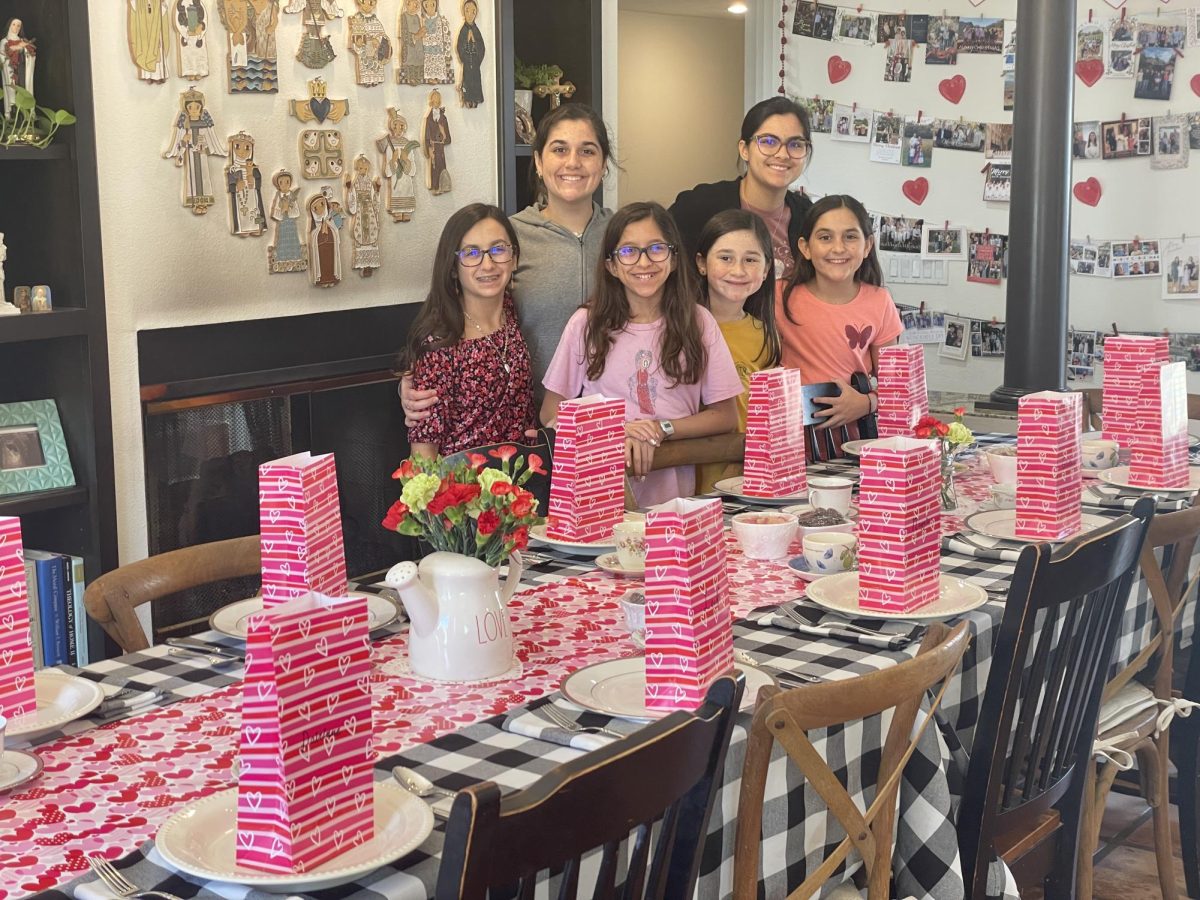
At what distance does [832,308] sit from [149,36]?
5.62 ft

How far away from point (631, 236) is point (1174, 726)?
1.44 metres

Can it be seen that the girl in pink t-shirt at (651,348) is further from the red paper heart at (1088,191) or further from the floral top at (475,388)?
the red paper heart at (1088,191)

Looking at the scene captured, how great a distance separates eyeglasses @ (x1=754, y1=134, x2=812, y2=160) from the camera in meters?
3.62

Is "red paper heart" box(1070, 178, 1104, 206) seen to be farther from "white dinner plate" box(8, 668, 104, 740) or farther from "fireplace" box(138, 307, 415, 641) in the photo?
"white dinner plate" box(8, 668, 104, 740)

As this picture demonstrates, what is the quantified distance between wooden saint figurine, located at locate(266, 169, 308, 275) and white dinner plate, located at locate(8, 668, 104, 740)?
1.86 meters

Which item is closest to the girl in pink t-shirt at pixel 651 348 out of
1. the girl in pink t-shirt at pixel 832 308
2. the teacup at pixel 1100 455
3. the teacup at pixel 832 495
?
the girl in pink t-shirt at pixel 832 308

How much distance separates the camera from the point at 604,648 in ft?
6.12

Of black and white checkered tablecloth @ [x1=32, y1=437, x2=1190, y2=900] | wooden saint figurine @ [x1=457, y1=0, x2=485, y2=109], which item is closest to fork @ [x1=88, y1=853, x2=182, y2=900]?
black and white checkered tablecloth @ [x1=32, y1=437, x2=1190, y2=900]

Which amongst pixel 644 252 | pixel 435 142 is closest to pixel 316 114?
pixel 435 142

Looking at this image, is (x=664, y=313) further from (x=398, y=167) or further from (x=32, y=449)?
(x=32, y=449)

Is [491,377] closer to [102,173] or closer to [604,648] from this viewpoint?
[102,173]

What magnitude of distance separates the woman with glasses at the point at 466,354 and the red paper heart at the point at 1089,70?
7.79 feet

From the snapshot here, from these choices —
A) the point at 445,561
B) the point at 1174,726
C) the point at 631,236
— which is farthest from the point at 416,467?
the point at 1174,726

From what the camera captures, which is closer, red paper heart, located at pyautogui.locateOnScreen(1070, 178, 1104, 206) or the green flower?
the green flower
